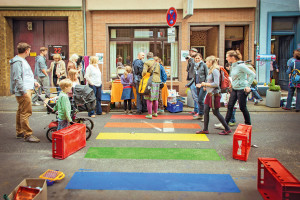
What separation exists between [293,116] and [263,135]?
3202mm

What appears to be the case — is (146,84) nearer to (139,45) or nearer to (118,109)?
(118,109)

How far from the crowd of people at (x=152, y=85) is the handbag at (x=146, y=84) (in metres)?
0.10

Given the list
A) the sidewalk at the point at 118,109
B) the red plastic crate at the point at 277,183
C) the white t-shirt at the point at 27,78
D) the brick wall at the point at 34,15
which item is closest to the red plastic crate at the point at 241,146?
the red plastic crate at the point at 277,183

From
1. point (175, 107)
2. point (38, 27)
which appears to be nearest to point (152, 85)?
point (175, 107)

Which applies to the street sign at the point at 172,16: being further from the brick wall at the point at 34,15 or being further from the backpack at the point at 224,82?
the brick wall at the point at 34,15

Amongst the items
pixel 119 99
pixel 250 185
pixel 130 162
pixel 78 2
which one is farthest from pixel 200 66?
pixel 78 2

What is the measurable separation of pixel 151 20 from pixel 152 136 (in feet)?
28.1

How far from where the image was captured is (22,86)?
273 inches

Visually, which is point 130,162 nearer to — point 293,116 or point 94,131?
point 94,131

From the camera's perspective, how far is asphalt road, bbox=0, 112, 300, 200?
4.41m

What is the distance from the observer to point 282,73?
54.0 feet

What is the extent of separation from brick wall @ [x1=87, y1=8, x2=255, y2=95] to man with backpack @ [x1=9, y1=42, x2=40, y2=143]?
319 inches

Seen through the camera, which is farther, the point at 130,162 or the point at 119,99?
the point at 119,99

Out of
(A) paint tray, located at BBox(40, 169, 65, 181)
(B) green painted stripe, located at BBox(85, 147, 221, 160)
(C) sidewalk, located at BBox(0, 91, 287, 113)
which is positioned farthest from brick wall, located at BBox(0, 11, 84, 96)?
(A) paint tray, located at BBox(40, 169, 65, 181)
